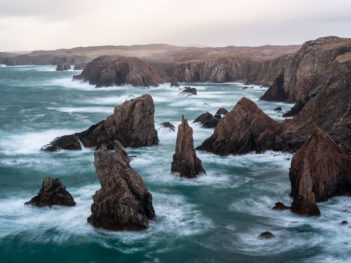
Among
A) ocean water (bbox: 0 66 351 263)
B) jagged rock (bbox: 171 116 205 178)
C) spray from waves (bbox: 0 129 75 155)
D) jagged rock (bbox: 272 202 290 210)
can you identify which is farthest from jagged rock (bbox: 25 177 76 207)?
spray from waves (bbox: 0 129 75 155)

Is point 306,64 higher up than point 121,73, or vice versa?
point 306,64

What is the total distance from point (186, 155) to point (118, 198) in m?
9.24

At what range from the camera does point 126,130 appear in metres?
39.1

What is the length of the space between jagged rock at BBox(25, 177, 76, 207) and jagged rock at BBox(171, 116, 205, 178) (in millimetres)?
8406

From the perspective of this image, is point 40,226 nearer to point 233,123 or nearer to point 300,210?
point 300,210

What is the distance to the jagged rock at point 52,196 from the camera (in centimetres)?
2398

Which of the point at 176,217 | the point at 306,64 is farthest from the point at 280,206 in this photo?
the point at 306,64

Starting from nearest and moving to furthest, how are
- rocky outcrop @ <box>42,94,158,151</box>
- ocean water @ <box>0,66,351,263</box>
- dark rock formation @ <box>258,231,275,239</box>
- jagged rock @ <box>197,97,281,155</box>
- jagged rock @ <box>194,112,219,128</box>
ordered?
ocean water @ <box>0,66,351,263</box> → dark rock formation @ <box>258,231,275,239</box> → jagged rock @ <box>197,97,281,155</box> → rocky outcrop @ <box>42,94,158,151</box> → jagged rock @ <box>194,112,219,128</box>

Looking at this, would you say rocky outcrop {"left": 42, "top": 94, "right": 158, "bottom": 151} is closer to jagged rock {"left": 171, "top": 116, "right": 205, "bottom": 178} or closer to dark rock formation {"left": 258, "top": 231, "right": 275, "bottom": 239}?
jagged rock {"left": 171, "top": 116, "right": 205, "bottom": 178}

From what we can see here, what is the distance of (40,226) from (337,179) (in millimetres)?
17032

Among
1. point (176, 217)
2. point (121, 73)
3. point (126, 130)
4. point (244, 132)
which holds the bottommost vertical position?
point (176, 217)

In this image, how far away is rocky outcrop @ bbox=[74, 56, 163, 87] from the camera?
353 ft

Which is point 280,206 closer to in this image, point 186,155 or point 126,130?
point 186,155

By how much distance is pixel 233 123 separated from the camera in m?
35.3
